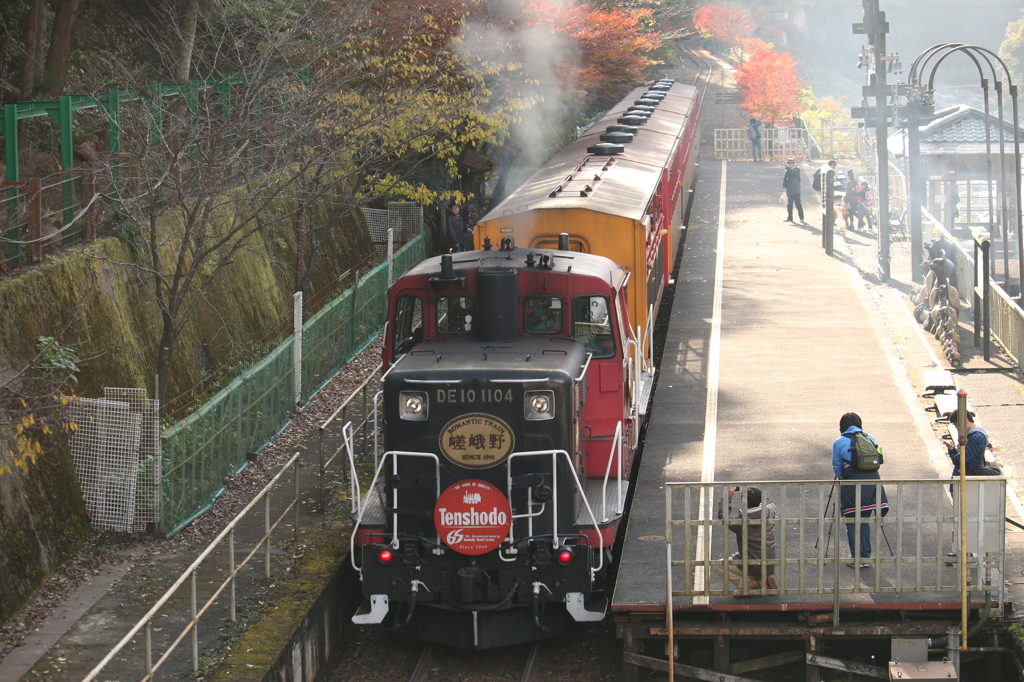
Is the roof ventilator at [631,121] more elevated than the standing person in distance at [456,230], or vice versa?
the roof ventilator at [631,121]

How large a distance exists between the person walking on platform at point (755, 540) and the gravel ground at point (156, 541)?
18.8ft

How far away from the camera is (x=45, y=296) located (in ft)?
42.6

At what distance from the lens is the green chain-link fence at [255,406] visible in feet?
42.3

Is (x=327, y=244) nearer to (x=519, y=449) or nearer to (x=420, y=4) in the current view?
(x=420, y=4)

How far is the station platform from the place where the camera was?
1094cm

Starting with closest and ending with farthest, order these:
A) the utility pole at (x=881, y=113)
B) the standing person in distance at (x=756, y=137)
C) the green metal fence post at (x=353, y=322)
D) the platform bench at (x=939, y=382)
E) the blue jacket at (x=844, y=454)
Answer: the blue jacket at (x=844, y=454), the platform bench at (x=939, y=382), the green metal fence post at (x=353, y=322), the utility pole at (x=881, y=113), the standing person in distance at (x=756, y=137)

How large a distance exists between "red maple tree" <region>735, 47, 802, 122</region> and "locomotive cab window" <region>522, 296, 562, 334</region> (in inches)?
1533

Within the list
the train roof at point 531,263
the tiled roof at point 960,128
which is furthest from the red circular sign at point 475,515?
the tiled roof at point 960,128

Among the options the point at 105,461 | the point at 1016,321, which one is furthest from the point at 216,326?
the point at 1016,321

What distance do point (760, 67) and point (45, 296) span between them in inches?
1737

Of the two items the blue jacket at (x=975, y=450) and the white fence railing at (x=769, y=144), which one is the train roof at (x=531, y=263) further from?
the white fence railing at (x=769, y=144)

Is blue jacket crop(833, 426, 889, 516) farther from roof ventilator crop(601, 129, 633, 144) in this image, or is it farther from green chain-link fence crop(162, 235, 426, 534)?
roof ventilator crop(601, 129, 633, 144)

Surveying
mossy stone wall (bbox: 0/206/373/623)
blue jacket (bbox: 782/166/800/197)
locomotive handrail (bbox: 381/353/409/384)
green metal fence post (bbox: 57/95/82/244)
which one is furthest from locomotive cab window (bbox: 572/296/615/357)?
blue jacket (bbox: 782/166/800/197)

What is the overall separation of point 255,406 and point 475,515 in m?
6.05
